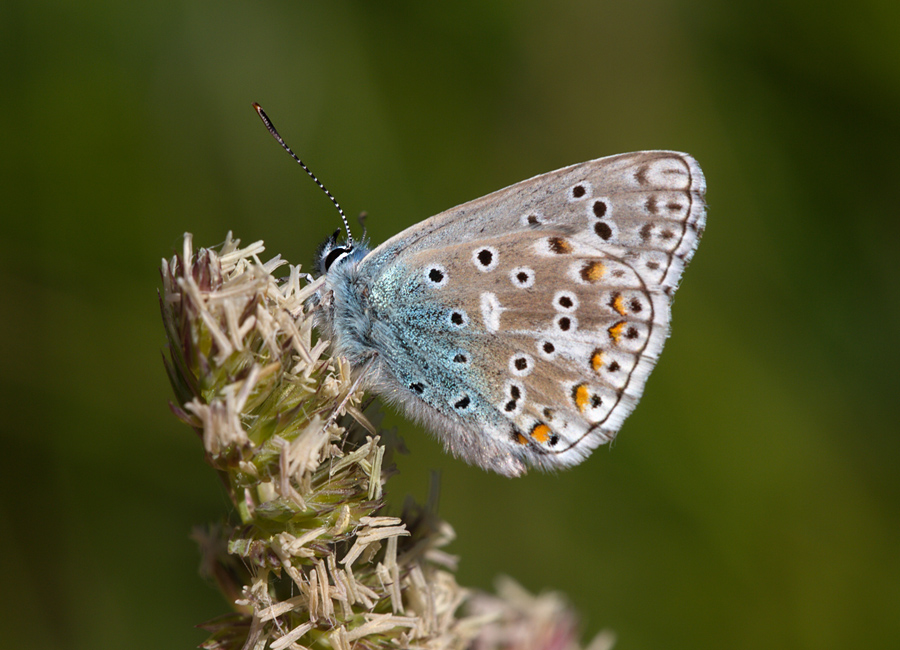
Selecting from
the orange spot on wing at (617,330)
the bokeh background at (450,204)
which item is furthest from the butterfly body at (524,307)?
the bokeh background at (450,204)

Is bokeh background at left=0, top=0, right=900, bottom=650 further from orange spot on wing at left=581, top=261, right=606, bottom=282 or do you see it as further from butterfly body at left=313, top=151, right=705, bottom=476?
orange spot on wing at left=581, top=261, right=606, bottom=282

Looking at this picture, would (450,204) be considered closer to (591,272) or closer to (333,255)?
(333,255)

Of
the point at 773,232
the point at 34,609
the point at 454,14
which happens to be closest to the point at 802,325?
the point at 773,232

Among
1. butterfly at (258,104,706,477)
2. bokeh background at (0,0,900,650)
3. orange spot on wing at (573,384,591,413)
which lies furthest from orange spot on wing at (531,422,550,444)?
bokeh background at (0,0,900,650)

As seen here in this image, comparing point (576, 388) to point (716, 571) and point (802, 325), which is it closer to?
point (716, 571)

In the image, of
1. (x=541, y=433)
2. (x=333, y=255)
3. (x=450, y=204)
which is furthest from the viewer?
(x=450, y=204)

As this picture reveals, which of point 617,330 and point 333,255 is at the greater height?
point 333,255

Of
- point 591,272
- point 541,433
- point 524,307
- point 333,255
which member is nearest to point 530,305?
point 524,307

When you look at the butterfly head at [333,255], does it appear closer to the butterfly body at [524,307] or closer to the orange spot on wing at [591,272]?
Result: the butterfly body at [524,307]
